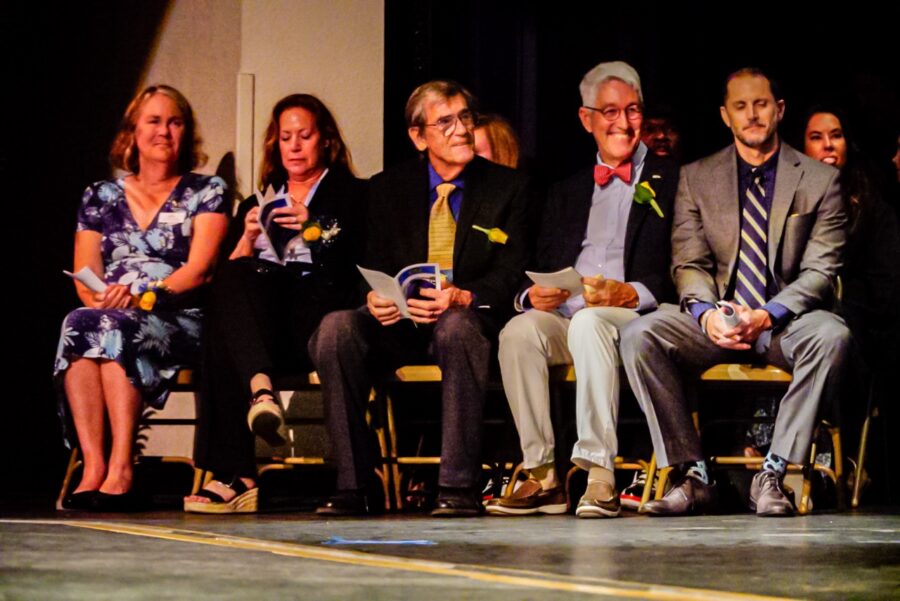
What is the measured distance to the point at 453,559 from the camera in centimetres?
252

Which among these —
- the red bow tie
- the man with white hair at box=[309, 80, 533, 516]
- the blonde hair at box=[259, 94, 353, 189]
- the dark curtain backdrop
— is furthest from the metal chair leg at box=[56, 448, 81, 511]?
the red bow tie

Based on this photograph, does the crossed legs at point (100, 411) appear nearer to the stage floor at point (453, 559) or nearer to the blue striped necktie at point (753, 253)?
the stage floor at point (453, 559)

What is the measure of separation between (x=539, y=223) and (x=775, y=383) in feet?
3.00

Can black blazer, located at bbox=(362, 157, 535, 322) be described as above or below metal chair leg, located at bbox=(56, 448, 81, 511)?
above

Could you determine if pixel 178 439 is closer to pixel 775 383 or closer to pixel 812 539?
pixel 775 383

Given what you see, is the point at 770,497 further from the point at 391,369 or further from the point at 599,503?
the point at 391,369

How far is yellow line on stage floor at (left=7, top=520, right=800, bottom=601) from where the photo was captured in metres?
2.00

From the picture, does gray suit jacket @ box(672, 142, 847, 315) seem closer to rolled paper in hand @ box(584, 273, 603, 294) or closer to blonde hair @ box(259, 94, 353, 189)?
rolled paper in hand @ box(584, 273, 603, 294)

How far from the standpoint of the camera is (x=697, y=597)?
1977mm

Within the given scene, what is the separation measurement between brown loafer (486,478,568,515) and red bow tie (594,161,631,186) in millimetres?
1000

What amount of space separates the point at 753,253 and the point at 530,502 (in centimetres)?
101

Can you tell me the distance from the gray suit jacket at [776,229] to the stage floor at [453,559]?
2.58 ft

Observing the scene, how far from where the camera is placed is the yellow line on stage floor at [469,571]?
2.00 meters

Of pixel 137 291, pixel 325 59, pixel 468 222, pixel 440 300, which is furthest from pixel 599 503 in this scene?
pixel 325 59
